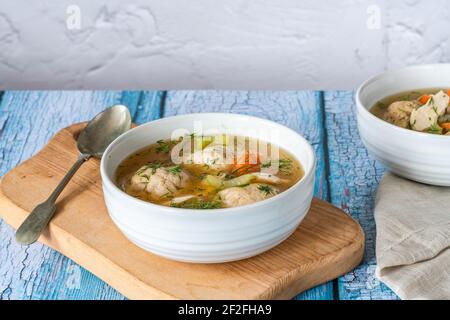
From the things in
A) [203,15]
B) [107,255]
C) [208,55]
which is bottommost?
[208,55]

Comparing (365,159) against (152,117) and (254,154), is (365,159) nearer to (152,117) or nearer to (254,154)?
(254,154)

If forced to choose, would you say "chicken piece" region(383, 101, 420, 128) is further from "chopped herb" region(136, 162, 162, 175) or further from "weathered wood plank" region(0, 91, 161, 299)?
"weathered wood plank" region(0, 91, 161, 299)

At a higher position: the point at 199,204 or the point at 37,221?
the point at 199,204

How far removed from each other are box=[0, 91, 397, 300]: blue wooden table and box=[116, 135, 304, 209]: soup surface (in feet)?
0.92

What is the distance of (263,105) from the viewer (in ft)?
9.66

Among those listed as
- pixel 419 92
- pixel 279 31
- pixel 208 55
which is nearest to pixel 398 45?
pixel 279 31

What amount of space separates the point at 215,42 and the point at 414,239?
79.7 inches

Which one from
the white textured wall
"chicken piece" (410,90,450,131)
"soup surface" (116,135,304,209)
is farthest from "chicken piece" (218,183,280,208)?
the white textured wall

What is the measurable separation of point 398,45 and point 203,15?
1029mm

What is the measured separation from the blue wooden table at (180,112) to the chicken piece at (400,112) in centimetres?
22

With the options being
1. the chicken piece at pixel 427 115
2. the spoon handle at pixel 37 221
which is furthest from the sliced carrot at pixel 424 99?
the spoon handle at pixel 37 221

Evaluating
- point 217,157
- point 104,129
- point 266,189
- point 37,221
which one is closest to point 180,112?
point 104,129

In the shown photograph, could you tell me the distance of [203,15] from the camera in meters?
3.57

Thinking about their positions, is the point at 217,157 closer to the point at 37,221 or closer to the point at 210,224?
the point at 210,224
